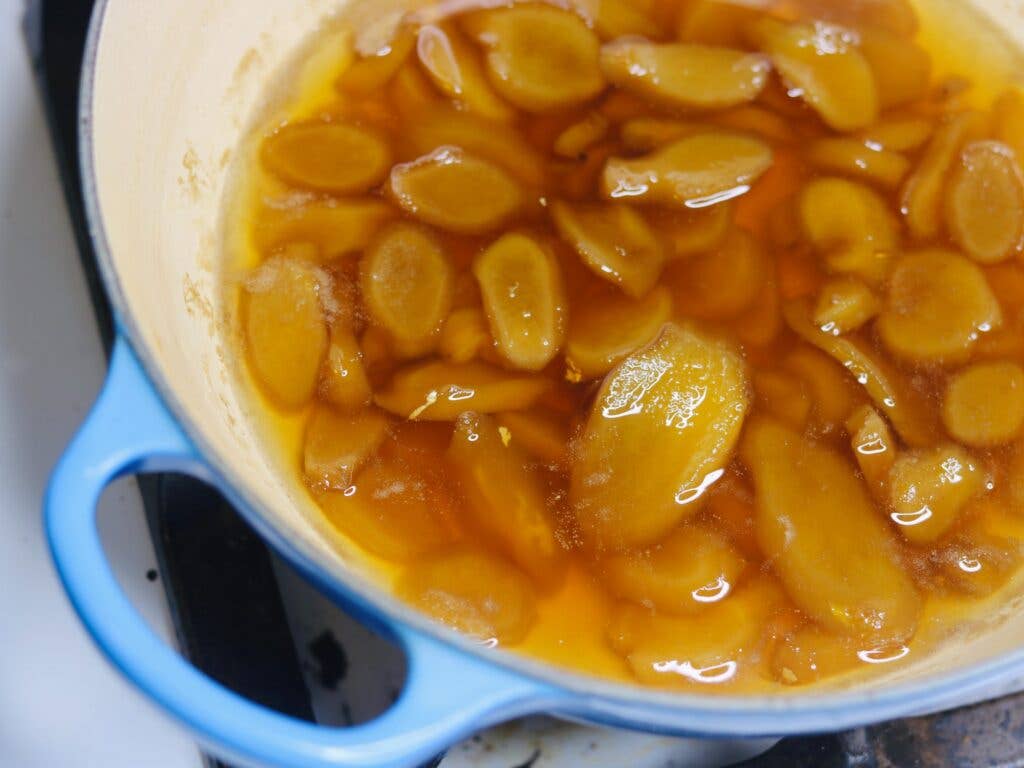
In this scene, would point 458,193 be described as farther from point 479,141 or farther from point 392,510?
point 392,510

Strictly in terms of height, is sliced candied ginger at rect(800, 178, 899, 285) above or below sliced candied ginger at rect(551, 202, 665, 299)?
below

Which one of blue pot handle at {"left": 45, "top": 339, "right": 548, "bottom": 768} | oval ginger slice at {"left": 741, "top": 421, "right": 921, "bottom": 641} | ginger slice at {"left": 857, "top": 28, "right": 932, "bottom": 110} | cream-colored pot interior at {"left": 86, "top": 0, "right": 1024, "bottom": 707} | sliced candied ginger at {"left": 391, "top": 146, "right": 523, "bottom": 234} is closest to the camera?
blue pot handle at {"left": 45, "top": 339, "right": 548, "bottom": 768}

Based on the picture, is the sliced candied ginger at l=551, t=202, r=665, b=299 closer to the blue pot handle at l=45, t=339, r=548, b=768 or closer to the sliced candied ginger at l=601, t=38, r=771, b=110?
the sliced candied ginger at l=601, t=38, r=771, b=110

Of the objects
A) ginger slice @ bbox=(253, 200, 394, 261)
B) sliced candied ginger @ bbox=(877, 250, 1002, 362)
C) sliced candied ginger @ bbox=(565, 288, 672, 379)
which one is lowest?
sliced candied ginger @ bbox=(877, 250, 1002, 362)

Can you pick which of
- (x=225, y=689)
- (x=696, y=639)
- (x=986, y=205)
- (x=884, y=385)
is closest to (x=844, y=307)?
(x=884, y=385)

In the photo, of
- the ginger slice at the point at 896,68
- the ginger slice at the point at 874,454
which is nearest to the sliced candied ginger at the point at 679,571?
the ginger slice at the point at 874,454

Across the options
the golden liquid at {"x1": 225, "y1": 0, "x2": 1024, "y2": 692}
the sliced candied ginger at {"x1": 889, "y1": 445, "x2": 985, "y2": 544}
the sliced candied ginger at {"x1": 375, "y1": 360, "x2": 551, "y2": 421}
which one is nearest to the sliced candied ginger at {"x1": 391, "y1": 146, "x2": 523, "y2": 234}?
the golden liquid at {"x1": 225, "y1": 0, "x2": 1024, "y2": 692}

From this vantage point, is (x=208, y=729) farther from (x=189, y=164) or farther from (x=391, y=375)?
(x=189, y=164)
